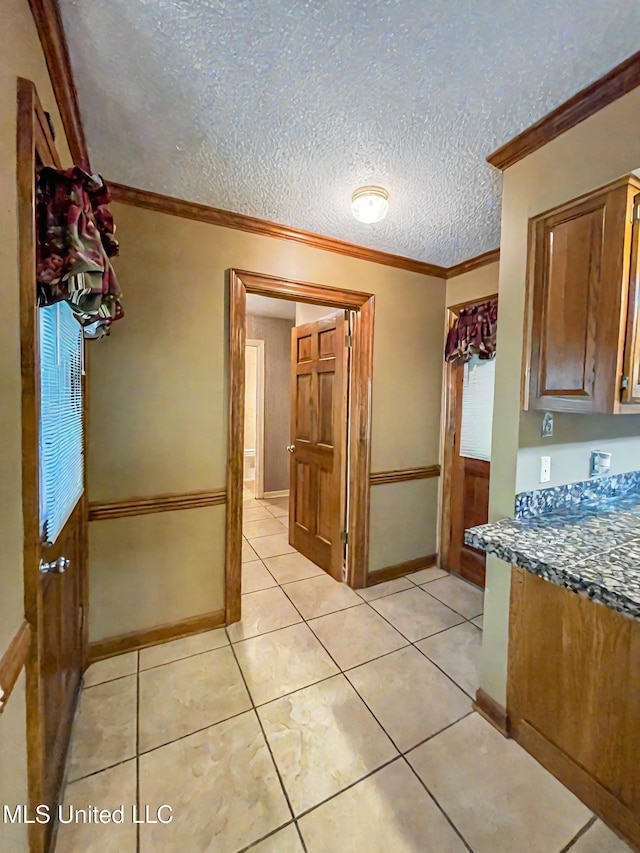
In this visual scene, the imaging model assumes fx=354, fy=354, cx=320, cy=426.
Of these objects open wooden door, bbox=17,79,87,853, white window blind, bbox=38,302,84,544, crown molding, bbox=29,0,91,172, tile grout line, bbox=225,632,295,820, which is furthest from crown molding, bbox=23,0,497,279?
tile grout line, bbox=225,632,295,820

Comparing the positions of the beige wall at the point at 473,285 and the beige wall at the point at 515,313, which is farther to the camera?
the beige wall at the point at 473,285

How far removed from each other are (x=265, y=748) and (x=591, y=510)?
1.75 m

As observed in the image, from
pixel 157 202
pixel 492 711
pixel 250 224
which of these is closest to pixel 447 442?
pixel 492 711

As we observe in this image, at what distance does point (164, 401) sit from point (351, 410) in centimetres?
128

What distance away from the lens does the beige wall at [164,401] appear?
73.7 inches

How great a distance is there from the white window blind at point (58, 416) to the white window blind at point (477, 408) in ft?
8.17

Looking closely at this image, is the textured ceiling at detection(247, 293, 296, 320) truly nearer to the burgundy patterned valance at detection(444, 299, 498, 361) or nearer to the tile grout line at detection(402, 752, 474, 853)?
the burgundy patterned valance at detection(444, 299, 498, 361)

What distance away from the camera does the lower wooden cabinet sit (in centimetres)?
111

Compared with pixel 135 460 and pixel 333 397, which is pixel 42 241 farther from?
pixel 333 397

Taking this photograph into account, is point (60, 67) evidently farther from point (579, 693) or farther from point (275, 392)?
point (275, 392)

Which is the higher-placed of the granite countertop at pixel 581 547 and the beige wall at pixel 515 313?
the beige wall at pixel 515 313

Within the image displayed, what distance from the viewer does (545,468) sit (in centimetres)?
155

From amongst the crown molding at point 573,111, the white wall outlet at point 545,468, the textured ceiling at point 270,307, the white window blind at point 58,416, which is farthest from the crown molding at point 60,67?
the textured ceiling at point 270,307

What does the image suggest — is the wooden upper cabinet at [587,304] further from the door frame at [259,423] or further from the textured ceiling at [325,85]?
the door frame at [259,423]
